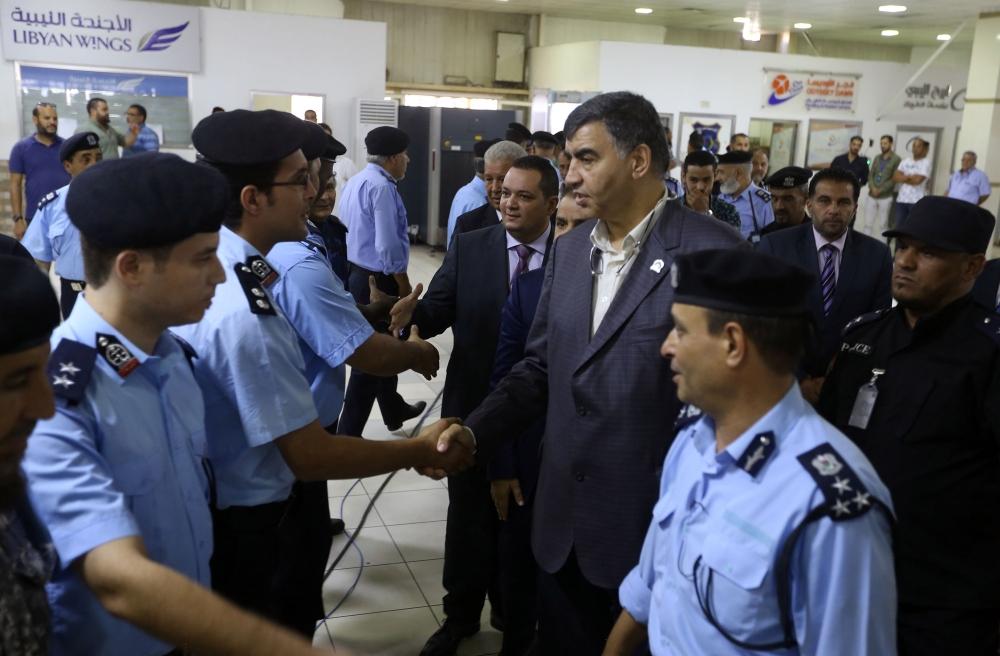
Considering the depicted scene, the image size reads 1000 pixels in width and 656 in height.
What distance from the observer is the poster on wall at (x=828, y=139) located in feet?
51.4

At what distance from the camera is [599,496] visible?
2012 millimetres

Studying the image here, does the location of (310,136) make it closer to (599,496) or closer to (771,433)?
(599,496)

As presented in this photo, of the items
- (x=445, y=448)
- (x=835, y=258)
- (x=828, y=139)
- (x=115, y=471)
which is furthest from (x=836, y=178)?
(x=828, y=139)

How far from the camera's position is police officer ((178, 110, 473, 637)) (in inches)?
71.2

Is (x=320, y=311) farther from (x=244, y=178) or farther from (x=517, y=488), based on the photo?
(x=517, y=488)

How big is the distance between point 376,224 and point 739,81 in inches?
437

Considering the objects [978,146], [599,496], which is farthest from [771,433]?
[978,146]

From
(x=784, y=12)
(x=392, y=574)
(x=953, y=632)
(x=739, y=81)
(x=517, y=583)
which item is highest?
(x=784, y=12)

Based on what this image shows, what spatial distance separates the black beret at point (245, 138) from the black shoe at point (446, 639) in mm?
1924

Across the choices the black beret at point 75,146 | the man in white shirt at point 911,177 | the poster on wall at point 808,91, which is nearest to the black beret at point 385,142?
the black beret at point 75,146

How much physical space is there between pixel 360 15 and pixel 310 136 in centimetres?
1452

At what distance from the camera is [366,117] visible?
38.7 ft

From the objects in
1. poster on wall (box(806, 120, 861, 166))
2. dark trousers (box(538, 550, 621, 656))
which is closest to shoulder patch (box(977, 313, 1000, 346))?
dark trousers (box(538, 550, 621, 656))

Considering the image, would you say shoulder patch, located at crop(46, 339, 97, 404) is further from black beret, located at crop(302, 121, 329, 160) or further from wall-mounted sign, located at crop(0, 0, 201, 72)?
wall-mounted sign, located at crop(0, 0, 201, 72)
